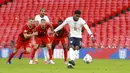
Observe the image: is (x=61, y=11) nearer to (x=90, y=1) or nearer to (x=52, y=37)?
(x=90, y=1)

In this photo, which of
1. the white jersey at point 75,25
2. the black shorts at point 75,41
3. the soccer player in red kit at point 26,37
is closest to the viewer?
the white jersey at point 75,25

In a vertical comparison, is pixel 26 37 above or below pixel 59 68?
above

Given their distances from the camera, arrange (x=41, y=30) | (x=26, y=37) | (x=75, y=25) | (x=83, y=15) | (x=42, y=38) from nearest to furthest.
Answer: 1. (x=75, y=25)
2. (x=41, y=30)
3. (x=42, y=38)
4. (x=26, y=37)
5. (x=83, y=15)

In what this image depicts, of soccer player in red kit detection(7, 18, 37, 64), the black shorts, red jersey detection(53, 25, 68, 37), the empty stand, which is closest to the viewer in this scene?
the black shorts

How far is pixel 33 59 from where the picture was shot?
2381 cm

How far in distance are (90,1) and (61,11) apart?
7.60 ft

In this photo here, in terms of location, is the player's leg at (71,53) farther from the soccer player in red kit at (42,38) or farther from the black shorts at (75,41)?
the soccer player in red kit at (42,38)

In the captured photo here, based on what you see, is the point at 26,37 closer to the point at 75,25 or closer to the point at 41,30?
the point at 41,30

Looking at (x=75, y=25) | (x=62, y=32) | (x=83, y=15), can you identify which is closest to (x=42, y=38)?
(x=62, y=32)

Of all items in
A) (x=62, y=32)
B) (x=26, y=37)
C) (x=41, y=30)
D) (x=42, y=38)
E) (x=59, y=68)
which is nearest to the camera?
(x=59, y=68)

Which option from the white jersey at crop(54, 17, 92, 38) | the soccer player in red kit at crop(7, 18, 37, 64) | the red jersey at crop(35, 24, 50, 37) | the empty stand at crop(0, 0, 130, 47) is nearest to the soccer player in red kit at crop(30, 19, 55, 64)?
the red jersey at crop(35, 24, 50, 37)

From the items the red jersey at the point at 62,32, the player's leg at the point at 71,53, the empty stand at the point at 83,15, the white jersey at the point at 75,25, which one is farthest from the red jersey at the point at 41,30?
the empty stand at the point at 83,15

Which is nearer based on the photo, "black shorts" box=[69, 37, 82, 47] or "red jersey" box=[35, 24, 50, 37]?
"black shorts" box=[69, 37, 82, 47]

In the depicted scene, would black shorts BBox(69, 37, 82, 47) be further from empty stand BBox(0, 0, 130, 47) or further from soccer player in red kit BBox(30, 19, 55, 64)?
empty stand BBox(0, 0, 130, 47)
